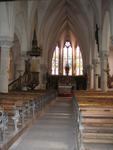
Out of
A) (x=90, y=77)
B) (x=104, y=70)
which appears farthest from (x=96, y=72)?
(x=104, y=70)

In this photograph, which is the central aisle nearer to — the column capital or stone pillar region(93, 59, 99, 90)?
the column capital

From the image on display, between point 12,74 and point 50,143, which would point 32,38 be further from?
point 50,143

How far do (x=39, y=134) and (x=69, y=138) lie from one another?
3.64 feet

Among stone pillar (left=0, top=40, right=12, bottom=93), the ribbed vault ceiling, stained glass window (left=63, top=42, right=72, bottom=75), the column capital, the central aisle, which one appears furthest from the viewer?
stained glass window (left=63, top=42, right=72, bottom=75)

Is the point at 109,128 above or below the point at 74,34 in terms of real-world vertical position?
below

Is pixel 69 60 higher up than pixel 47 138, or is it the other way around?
pixel 69 60

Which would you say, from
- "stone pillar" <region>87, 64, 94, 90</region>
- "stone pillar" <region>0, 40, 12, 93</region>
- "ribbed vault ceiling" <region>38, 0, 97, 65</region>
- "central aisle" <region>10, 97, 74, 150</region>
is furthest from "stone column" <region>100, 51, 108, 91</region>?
"central aisle" <region>10, 97, 74, 150</region>

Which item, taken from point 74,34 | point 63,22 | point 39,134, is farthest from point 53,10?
point 39,134

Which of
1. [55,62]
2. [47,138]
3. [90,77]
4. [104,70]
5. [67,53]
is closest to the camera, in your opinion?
[47,138]

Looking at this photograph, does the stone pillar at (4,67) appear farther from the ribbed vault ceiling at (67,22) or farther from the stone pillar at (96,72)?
the ribbed vault ceiling at (67,22)

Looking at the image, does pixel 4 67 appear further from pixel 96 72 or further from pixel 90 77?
pixel 90 77

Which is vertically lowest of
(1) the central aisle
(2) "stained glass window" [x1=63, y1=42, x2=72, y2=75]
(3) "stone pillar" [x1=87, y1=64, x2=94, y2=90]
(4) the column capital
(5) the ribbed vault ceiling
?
(1) the central aisle

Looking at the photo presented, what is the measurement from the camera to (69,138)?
857cm

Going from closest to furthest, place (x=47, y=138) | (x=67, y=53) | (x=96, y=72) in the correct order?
(x=47, y=138) → (x=96, y=72) → (x=67, y=53)
